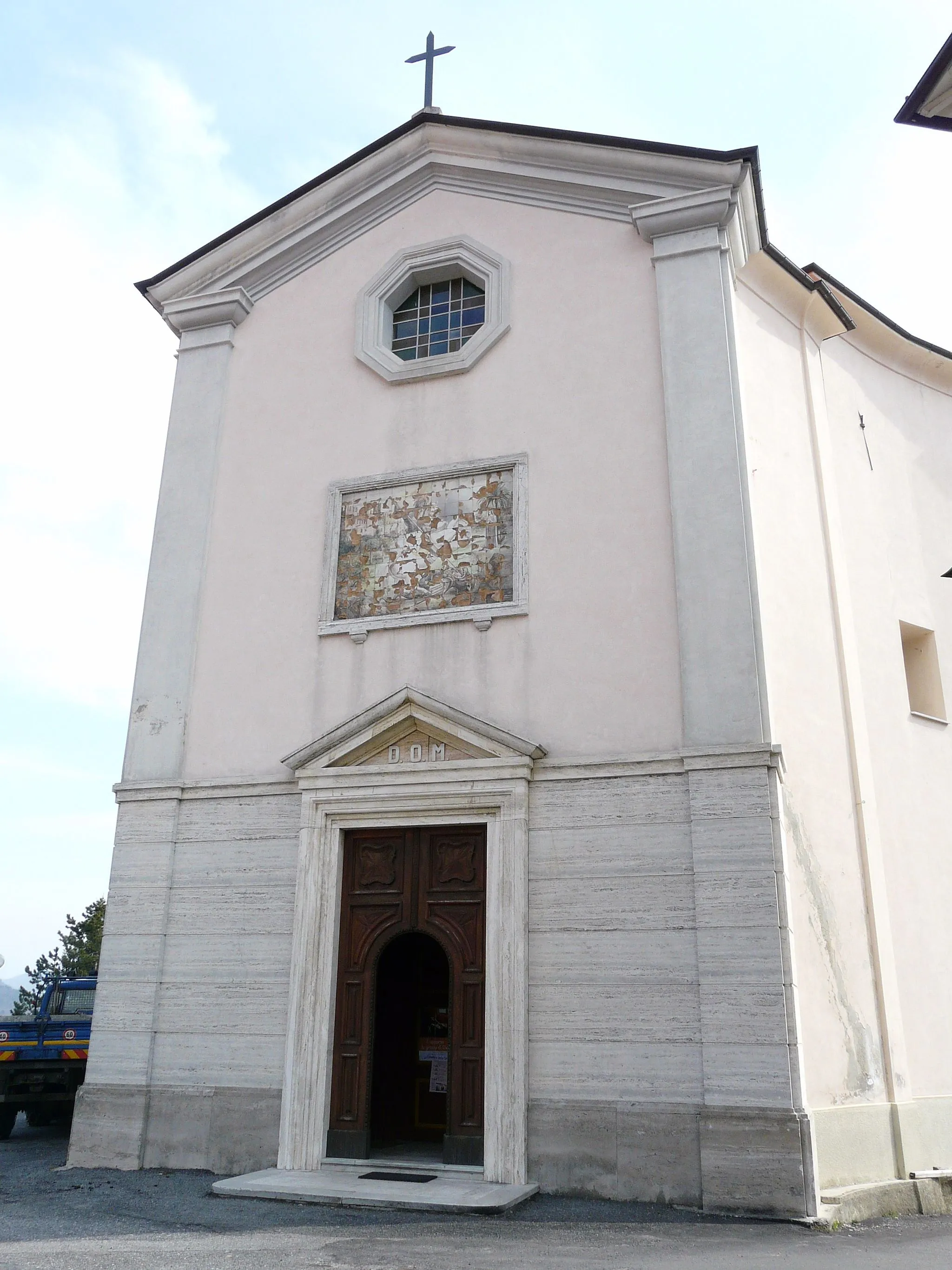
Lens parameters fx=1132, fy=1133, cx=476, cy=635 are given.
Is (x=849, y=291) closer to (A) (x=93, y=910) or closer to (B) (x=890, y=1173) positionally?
(B) (x=890, y=1173)

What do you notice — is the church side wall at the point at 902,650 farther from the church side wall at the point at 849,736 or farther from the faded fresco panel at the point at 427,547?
the faded fresco panel at the point at 427,547

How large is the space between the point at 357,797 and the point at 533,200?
691cm

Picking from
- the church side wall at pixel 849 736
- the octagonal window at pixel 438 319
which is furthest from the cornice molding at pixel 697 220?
the octagonal window at pixel 438 319

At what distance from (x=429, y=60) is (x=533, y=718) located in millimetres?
9074

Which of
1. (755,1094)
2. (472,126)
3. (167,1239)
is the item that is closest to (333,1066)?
(167,1239)

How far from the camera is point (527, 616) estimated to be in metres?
10.9

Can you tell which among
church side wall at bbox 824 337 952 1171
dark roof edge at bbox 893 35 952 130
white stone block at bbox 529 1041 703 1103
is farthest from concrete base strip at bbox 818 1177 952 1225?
dark roof edge at bbox 893 35 952 130

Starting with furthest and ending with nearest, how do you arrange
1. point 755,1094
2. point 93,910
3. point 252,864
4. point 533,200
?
point 93,910 → point 533,200 → point 252,864 → point 755,1094

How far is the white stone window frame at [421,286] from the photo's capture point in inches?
482

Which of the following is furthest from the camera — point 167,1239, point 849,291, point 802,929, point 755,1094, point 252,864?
point 849,291

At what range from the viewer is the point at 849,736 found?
37.0ft

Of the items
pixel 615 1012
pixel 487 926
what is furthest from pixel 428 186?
pixel 615 1012

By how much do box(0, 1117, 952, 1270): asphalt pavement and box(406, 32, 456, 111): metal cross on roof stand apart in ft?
40.7

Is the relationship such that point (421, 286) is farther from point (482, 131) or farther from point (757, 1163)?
point (757, 1163)
